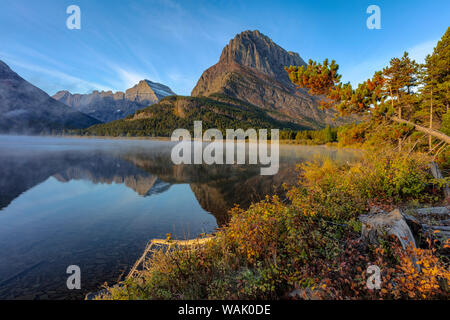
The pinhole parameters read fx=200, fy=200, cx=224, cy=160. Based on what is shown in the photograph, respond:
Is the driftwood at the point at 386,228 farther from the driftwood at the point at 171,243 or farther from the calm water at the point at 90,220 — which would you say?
the calm water at the point at 90,220

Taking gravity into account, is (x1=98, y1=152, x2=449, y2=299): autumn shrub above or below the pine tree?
below

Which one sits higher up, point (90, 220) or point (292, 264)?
point (292, 264)

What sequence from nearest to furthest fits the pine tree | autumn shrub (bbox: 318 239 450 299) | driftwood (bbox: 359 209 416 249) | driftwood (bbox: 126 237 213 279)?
1. autumn shrub (bbox: 318 239 450 299)
2. driftwood (bbox: 359 209 416 249)
3. driftwood (bbox: 126 237 213 279)
4. the pine tree

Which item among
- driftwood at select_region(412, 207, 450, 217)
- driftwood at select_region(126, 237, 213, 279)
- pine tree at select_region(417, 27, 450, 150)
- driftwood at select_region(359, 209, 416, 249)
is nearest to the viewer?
driftwood at select_region(359, 209, 416, 249)

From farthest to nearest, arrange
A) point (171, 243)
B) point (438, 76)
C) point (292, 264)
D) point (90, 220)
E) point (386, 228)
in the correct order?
point (438, 76), point (90, 220), point (171, 243), point (386, 228), point (292, 264)

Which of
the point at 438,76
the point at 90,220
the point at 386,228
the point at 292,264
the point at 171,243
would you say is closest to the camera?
the point at 292,264

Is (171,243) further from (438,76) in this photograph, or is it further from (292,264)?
(438,76)

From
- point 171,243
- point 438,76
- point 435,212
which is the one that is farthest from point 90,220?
point 438,76

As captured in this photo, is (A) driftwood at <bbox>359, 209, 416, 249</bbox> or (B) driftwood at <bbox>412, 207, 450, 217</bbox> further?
(B) driftwood at <bbox>412, 207, 450, 217</bbox>

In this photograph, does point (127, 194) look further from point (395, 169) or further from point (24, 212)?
point (395, 169)

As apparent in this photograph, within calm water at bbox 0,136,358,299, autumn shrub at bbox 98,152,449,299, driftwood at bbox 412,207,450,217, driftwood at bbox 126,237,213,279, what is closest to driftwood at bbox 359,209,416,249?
autumn shrub at bbox 98,152,449,299

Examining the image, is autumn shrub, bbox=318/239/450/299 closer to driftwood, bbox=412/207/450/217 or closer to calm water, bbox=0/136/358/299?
driftwood, bbox=412/207/450/217
